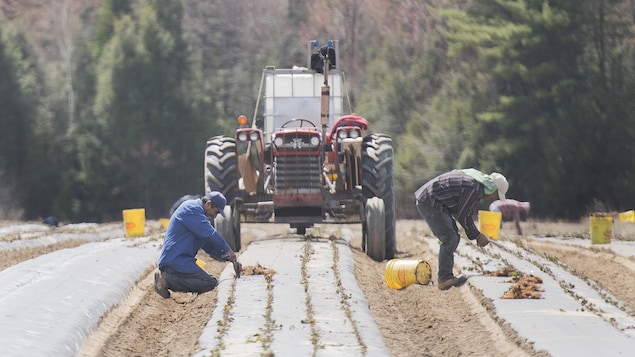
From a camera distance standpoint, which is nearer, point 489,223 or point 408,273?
point 408,273

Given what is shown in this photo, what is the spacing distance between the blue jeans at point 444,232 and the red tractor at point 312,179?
11.1ft

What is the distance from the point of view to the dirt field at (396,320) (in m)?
10.6

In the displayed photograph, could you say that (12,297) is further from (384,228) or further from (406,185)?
(406,185)

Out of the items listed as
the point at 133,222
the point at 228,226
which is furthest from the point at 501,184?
the point at 133,222

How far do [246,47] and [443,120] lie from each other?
16293 mm

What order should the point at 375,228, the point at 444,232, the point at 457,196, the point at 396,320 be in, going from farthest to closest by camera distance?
the point at 375,228
the point at 444,232
the point at 457,196
the point at 396,320

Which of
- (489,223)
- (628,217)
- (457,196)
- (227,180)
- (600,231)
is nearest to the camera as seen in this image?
(457,196)

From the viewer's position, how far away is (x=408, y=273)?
14.4 meters

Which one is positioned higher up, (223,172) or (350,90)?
(350,90)

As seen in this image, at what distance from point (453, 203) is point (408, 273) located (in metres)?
1.17

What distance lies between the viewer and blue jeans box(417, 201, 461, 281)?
13.8 metres

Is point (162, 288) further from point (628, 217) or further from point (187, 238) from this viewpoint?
point (628, 217)

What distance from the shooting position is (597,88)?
3569 centimetres

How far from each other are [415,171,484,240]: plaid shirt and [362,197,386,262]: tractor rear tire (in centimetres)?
338
